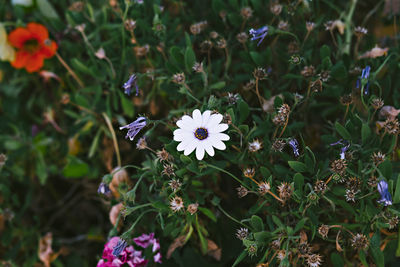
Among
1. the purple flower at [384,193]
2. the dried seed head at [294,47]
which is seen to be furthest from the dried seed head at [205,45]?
the purple flower at [384,193]

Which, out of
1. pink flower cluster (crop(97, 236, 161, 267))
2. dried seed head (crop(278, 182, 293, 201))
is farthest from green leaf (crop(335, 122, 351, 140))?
pink flower cluster (crop(97, 236, 161, 267))

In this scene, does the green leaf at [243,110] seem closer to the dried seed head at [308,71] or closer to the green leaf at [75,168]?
the dried seed head at [308,71]

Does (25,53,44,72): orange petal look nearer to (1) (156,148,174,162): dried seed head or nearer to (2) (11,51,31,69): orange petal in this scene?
(2) (11,51,31,69): orange petal

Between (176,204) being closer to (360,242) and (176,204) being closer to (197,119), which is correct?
(197,119)

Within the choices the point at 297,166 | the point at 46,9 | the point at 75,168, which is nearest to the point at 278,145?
the point at 297,166

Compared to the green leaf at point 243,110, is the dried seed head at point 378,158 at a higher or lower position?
lower

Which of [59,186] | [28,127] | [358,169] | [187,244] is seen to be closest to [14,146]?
[28,127]

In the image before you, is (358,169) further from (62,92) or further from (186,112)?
(62,92)
